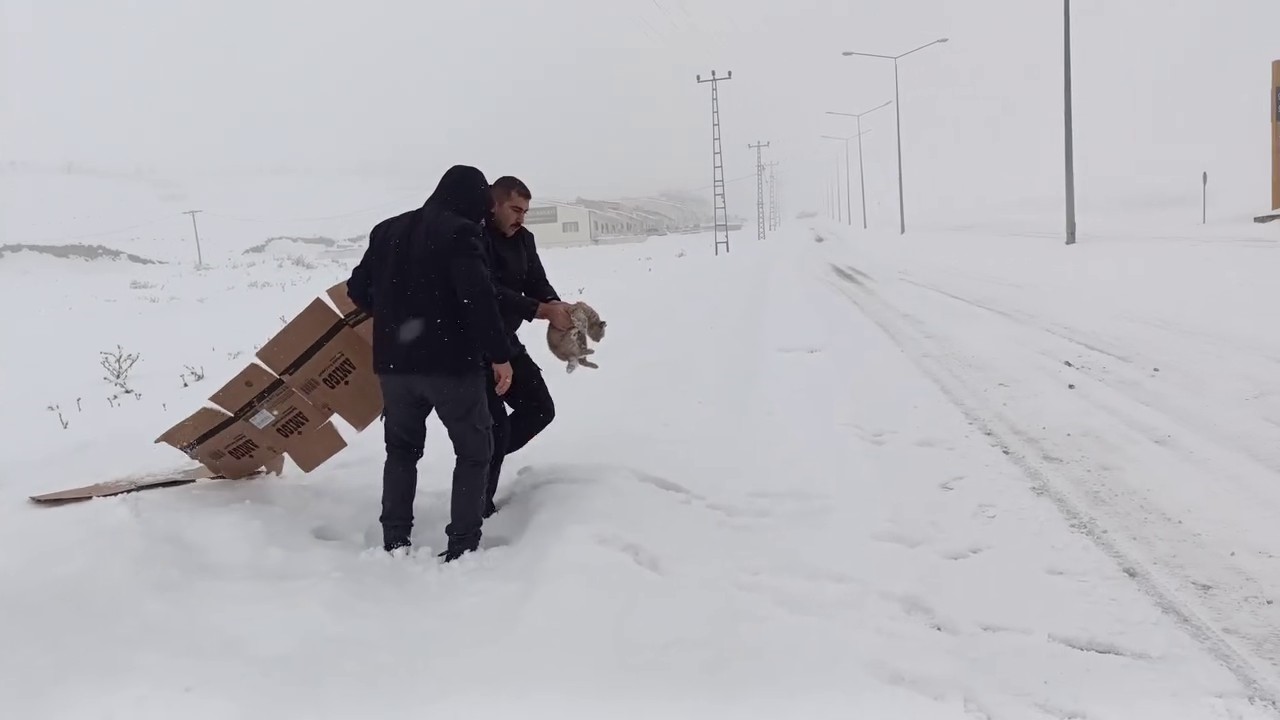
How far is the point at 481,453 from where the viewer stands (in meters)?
3.47

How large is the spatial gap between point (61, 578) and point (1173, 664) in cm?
394

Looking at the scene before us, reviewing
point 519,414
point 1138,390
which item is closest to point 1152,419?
point 1138,390

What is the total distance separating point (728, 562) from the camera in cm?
343

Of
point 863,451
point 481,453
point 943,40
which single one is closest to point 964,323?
point 863,451

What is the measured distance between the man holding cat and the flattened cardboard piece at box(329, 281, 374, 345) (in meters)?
0.63

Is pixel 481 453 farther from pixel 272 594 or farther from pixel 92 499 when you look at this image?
pixel 92 499

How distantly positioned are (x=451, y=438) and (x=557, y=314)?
95 cm

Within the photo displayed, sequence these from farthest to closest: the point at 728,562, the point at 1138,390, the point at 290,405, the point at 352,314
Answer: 1. the point at 1138,390
2. the point at 290,405
3. the point at 352,314
4. the point at 728,562

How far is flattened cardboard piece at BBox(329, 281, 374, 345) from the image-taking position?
A: 3.65 m

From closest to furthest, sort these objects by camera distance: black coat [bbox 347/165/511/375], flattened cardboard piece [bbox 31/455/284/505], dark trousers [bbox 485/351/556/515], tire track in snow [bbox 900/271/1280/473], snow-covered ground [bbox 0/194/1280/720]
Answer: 1. snow-covered ground [bbox 0/194/1280/720]
2. black coat [bbox 347/165/511/375]
3. flattened cardboard piece [bbox 31/455/284/505]
4. dark trousers [bbox 485/351/556/515]
5. tire track in snow [bbox 900/271/1280/473]

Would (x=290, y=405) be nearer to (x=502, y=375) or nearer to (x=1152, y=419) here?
(x=502, y=375)

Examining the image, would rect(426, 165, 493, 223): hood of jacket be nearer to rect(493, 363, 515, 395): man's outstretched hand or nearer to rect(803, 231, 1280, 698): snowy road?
rect(493, 363, 515, 395): man's outstretched hand

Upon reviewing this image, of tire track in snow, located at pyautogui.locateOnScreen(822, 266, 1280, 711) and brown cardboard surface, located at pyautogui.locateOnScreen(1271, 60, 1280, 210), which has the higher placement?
brown cardboard surface, located at pyautogui.locateOnScreen(1271, 60, 1280, 210)

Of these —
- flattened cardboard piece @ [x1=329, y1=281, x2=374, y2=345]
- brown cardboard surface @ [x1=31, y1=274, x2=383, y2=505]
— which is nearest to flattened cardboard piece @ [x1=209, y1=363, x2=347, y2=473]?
brown cardboard surface @ [x1=31, y1=274, x2=383, y2=505]
